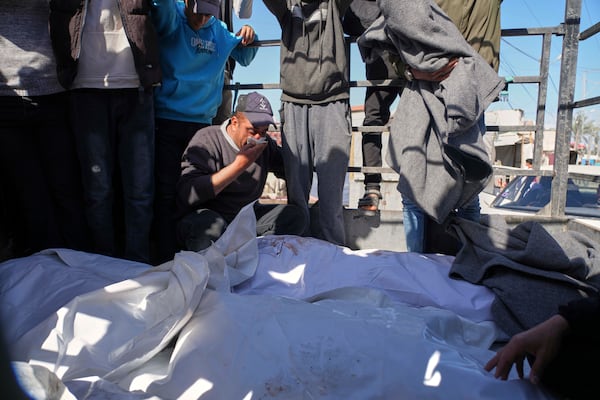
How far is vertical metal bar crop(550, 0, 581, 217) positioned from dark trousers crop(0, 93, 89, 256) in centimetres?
325

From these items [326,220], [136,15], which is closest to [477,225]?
[326,220]

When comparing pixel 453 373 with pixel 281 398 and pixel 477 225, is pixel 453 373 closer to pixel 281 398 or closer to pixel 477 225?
pixel 281 398

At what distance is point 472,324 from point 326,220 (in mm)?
1397

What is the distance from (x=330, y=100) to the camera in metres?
3.02

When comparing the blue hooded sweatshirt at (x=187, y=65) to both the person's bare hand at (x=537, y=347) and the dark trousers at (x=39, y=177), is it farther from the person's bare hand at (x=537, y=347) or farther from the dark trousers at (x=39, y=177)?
the person's bare hand at (x=537, y=347)

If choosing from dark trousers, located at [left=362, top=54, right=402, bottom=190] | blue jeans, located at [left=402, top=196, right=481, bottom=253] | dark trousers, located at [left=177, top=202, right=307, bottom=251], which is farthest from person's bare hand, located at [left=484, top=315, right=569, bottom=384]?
dark trousers, located at [left=362, top=54, right=402, bottom=190]

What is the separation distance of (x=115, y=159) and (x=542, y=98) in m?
2.94

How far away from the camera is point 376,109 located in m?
3.34

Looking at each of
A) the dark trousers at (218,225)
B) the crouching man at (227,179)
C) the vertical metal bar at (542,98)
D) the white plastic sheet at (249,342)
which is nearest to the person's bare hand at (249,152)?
the crouching man at (227,179)

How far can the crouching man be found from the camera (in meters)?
2.71

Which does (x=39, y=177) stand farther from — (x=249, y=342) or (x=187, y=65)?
(x=249, y=342)

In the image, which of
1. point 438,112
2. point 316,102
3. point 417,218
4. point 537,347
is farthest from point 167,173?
point 537,347

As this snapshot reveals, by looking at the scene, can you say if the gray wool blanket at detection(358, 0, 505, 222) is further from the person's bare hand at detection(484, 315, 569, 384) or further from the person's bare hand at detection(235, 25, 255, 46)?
the person's bare hand at detection(484, 315, 569, 384)

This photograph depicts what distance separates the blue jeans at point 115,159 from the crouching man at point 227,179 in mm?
253
